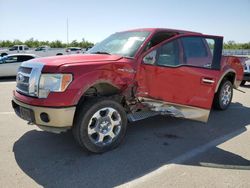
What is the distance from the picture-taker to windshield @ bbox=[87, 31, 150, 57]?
4746mm

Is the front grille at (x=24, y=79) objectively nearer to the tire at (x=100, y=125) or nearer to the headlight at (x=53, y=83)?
the headlight at (x=53, y=83)

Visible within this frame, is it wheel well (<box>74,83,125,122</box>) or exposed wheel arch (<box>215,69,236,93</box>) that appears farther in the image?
exposed wheel arch (<box>215,69,236,93</box>)

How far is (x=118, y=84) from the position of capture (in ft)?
14.3

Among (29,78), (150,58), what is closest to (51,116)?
(29,78)

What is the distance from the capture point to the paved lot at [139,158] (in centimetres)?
344

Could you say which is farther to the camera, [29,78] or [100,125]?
[100,125]

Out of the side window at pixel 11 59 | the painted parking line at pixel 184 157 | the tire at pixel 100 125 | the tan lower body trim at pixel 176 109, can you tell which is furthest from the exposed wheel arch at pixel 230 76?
the side window at pixel 11 59

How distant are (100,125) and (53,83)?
0.98 m

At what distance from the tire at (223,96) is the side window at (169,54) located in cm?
261

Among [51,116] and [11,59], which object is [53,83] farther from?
[11,59]

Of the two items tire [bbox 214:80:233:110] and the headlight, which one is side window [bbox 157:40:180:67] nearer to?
the headlight

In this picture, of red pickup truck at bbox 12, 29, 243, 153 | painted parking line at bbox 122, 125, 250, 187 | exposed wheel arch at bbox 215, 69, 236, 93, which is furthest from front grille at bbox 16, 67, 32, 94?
exposed wheel arch at bbox 215, 69, 236, 93

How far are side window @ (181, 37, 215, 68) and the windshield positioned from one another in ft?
2.83

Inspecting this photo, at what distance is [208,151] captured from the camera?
4422mm
